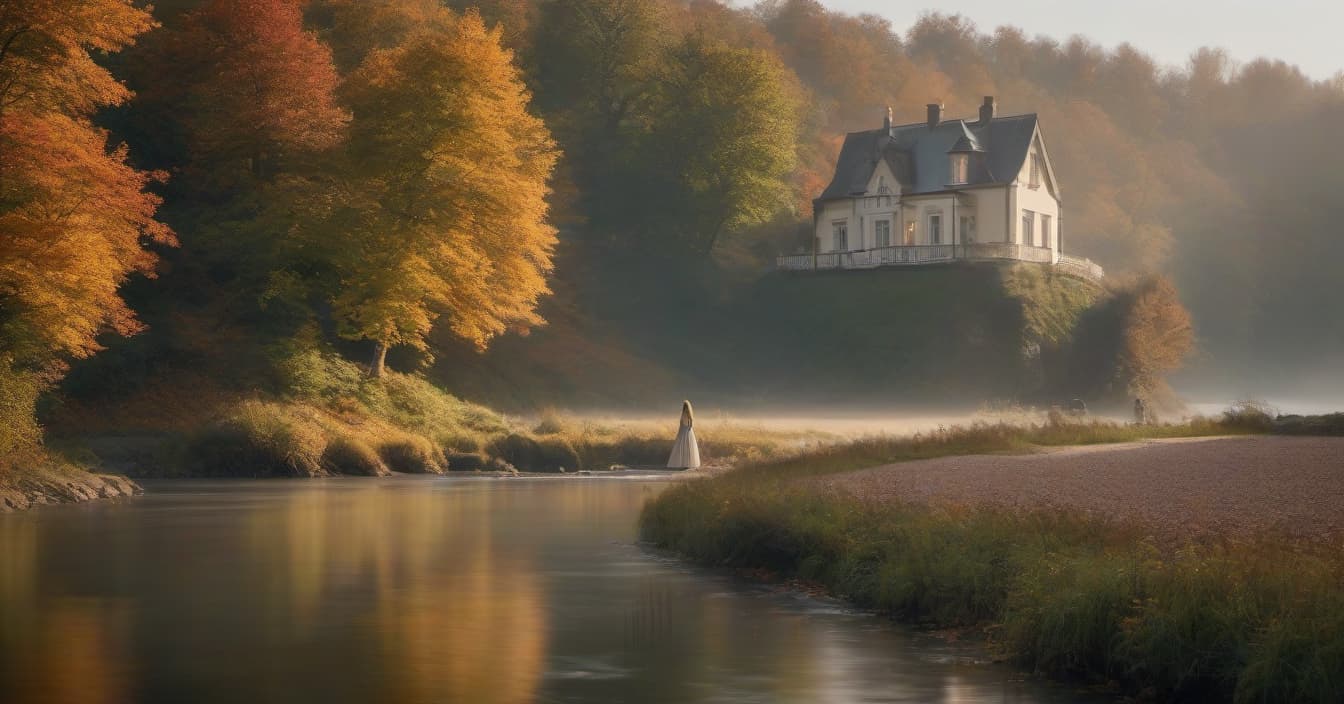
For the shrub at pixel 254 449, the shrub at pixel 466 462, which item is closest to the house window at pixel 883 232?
the shrub at pixel 466 462

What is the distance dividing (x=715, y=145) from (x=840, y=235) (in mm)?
8658

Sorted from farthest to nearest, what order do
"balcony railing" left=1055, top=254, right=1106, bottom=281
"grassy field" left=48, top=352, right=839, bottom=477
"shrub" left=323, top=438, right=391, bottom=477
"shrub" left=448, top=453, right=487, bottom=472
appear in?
"balcony railing" left=1055, top=254, right=1106, bottom=281 → "shrub" left=448, top=453, right=487, bottom=472 → "shrub" left=323, top=438, right=391, bottom=477 → "grassy field" left=48, top=352, right=839, bottom=477

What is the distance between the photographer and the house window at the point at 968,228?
83312 mm

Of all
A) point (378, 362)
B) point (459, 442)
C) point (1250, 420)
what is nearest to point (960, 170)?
point (378, 362)

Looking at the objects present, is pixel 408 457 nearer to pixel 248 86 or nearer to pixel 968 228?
pixel 248 86

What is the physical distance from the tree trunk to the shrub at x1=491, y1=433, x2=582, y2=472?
5117mm

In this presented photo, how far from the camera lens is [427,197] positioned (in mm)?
55438

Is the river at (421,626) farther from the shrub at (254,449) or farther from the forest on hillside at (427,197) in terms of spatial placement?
the shrub at (254,449)

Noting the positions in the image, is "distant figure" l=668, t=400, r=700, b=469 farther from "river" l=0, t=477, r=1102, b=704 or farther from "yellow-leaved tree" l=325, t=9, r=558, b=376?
"river" l=0, t=477, r=1102, b=704

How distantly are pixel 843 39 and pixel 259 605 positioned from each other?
11098 cm

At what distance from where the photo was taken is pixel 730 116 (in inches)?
3319

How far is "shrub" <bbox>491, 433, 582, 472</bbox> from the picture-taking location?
172 feet

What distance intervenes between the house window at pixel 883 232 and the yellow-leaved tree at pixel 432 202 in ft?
101

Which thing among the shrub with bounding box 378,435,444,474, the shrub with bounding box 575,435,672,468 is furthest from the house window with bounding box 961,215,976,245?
the shrub with bounding box 378,435,444,474
